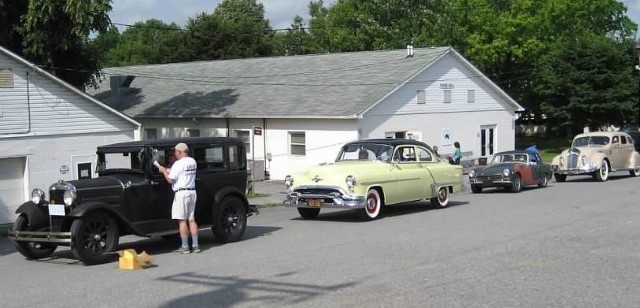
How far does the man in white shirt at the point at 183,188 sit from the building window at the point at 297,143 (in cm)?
2079

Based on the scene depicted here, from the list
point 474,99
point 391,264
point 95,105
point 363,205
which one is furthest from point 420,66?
point 391,264

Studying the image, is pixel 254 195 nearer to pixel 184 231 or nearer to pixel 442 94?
pixel 184 231

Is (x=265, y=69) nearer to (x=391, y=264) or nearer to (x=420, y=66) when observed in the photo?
(x=420, y=66)

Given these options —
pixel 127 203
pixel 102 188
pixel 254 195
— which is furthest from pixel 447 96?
pixel 102 188

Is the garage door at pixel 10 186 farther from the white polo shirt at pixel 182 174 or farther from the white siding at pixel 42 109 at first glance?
the white polo shirt at pixel 182 174

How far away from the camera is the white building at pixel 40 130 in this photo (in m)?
21.8

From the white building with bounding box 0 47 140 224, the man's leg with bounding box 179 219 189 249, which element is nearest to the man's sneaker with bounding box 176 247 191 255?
the man's leg with bounding box 179 219 189 249

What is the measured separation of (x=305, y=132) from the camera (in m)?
32.9

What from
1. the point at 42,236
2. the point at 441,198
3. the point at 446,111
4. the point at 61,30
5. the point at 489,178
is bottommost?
the point at 441,198

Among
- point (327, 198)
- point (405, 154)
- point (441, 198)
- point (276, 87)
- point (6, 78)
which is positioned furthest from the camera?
point (276, 87)

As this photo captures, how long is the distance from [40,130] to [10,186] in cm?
181

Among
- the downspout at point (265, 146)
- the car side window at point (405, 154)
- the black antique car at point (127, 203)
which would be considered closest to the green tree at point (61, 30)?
the downspout at point (265, 146)

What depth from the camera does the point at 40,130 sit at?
2258cm

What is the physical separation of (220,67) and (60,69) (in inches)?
630
